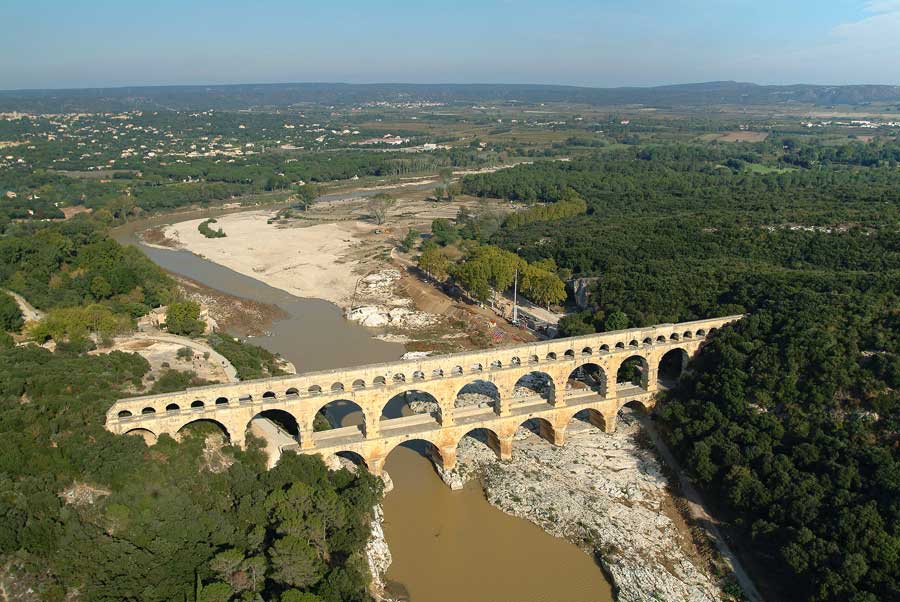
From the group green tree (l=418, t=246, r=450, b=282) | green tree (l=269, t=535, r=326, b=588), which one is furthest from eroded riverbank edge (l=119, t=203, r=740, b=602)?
green tree (l=418, t=246, r=450, b=282)

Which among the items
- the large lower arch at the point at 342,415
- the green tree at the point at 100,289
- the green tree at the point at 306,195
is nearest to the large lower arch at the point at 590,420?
the large lower arch at the point at 342,415

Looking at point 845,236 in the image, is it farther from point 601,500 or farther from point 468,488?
point 468,488

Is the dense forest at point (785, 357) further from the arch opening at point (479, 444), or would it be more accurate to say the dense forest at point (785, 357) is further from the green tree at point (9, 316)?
the green tree at point (9, 316)

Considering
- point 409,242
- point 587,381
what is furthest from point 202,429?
point 409,242

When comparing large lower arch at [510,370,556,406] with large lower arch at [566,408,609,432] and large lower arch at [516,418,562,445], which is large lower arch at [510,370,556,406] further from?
large lower arch at [566,408,609,432]

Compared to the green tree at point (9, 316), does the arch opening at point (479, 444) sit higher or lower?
lower

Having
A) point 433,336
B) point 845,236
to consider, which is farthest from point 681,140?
point 433,336
